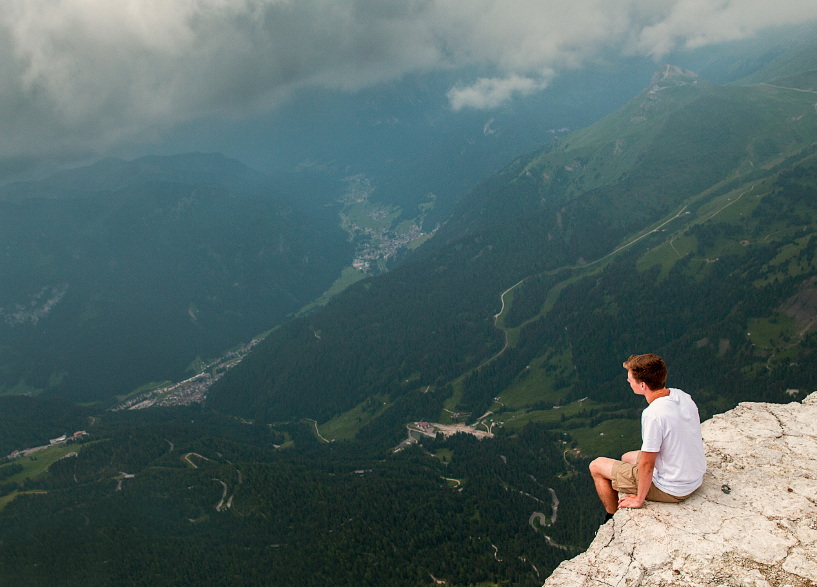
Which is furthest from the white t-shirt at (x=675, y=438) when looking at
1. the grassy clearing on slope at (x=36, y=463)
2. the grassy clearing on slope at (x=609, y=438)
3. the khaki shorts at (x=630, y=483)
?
the grassy clearing on slope at (x=36, y=463)

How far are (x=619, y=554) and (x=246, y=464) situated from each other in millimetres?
167209

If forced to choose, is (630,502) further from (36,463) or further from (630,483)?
(36,463)

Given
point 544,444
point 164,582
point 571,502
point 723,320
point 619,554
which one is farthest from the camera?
point 723,320

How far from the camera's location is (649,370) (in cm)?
1476

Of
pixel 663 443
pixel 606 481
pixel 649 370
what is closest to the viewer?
pixel 663 443

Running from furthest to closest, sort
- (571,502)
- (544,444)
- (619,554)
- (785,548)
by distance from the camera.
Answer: (544,444)
(571,502)
(619,554)
(785,548)

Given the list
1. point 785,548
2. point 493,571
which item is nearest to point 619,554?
point 785,548

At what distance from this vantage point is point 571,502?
13612 centimetres

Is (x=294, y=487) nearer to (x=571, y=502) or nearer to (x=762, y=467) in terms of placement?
(x=571, y=502)

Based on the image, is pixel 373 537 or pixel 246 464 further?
pixel 246 464

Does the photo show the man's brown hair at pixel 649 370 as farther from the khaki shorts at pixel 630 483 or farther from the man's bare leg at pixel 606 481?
the man's bare leg at pixel 606 481

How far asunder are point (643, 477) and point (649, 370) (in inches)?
131

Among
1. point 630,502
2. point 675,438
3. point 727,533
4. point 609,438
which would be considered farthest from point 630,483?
point 609,438

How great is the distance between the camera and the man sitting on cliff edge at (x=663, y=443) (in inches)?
561
